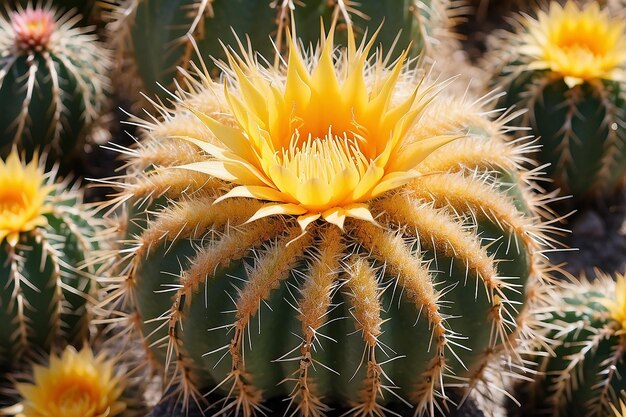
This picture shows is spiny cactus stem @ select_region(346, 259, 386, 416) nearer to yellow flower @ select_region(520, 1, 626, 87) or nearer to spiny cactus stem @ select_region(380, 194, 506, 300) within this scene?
spiny cactus stem @ select_region(380, 194, 506, 300)

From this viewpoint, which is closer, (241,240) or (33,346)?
(241,240)

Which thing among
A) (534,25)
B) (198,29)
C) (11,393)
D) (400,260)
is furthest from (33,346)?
(534,25)

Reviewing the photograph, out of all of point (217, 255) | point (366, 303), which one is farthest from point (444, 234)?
point (217, 255)

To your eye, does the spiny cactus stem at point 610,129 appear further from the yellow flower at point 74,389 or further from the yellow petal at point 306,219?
the yellow flower at point 74,389

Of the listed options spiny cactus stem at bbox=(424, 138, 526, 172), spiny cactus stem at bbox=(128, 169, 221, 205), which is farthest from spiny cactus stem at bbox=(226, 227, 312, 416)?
spiny cactus stem at bbox=(424, 138, 526, 172)

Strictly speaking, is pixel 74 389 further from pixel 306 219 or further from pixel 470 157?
pixel 470 157

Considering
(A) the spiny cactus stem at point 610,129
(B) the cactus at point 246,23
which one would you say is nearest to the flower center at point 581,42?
(A) the spiny cactus stem at point 610,129

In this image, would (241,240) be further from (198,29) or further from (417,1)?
(417,1)
